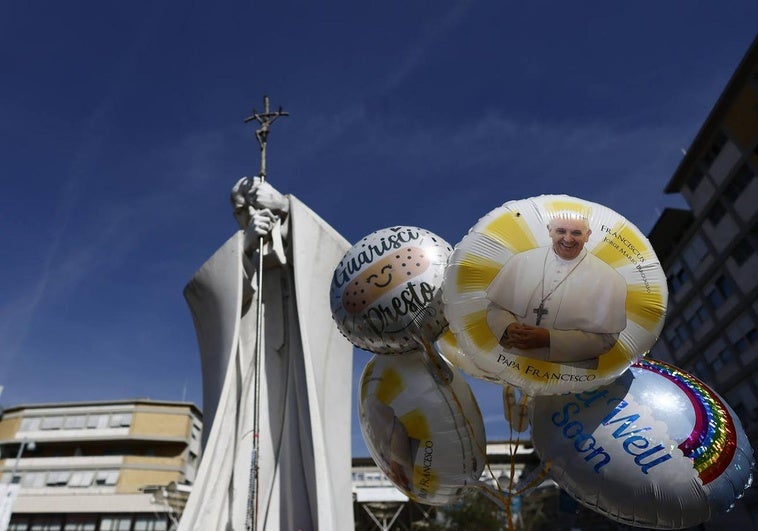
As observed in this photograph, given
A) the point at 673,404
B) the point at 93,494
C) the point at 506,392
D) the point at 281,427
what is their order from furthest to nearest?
the point at 93,494, the point at 281,427, the point at 506,392, the point at 673,404

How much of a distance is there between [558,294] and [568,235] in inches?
14.2

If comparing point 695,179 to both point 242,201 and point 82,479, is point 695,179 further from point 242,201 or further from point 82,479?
point 82,479

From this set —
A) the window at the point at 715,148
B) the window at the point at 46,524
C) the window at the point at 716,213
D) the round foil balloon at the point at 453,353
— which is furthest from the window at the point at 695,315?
the window at the point at 46,524

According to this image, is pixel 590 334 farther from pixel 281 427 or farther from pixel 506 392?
Result: pixel 281 427

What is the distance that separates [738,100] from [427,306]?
73.0 feet

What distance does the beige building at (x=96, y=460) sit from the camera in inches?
1262

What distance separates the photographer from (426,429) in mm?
3965

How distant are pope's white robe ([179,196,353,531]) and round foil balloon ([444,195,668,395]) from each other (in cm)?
771

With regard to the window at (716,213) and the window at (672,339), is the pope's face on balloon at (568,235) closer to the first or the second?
the window at (716,213)

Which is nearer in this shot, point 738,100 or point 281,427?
point 281,427

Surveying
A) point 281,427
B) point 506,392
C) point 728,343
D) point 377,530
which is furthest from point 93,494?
point 506,392

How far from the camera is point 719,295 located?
22656 millimetres

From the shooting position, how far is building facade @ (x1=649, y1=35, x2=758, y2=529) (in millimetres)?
20375

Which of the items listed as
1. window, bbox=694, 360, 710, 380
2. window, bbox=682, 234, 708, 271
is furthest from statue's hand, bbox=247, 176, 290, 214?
window, bbox=694, 360, 710, 380
